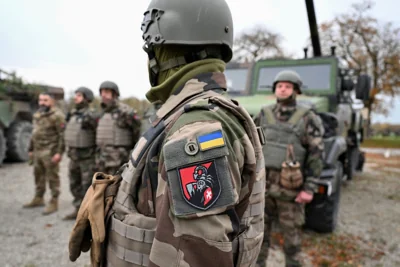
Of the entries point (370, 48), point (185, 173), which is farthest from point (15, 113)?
point (370, 48)

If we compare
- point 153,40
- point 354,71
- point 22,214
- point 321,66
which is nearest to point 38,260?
point 22,214


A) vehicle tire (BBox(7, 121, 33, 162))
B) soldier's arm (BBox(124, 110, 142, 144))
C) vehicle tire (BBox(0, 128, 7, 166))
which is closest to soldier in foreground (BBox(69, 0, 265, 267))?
soldier's arm (BBox(124, 110, 142, 144))

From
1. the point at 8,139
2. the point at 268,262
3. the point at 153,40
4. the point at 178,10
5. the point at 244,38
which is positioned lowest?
the point at 268,262

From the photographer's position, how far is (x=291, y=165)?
2.91m

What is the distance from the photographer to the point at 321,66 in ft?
16.7

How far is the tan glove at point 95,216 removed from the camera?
50.8 inches

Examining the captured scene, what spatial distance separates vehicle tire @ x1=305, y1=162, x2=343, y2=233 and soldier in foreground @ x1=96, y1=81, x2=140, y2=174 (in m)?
2.41

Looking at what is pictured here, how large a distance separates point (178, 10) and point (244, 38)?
12.1 meters

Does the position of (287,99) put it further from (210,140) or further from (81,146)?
(81,146)

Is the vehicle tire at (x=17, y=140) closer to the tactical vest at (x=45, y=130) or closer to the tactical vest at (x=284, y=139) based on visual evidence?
the tactical vest at (x=45, y=130)

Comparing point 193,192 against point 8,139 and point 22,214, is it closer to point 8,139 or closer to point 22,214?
point 22,214

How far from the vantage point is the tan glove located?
1289 mm

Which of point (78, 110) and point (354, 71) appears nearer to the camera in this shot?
point (78, 110)

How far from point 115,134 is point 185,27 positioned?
133 inches
